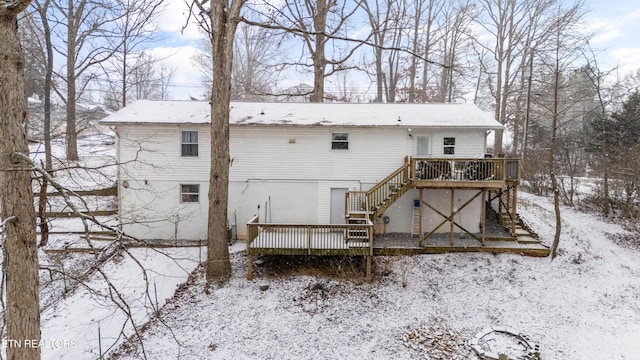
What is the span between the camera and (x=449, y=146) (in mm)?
13398

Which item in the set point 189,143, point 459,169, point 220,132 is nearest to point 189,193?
point 189,143

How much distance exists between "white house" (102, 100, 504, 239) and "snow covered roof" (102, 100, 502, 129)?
8 cm

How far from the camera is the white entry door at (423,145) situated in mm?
13477

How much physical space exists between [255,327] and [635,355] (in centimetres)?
900

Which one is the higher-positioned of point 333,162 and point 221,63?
point 221,63

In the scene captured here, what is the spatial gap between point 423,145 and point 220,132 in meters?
8.12

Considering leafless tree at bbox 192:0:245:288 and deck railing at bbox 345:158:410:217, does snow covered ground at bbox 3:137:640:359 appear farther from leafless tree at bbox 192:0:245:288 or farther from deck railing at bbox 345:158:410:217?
deck railing at bbox 345:158:410:217

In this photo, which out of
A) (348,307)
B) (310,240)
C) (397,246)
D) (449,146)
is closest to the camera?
(348,307)

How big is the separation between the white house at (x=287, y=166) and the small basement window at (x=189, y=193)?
0.04 metres

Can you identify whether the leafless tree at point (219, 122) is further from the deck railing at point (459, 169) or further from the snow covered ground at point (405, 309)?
the deck railing at point (459, 169)

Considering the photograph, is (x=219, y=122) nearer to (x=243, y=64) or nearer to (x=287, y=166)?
(x=287, y=166)

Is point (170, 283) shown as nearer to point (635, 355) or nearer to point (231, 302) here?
point (231, 302)

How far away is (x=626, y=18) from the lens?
49.7 ft

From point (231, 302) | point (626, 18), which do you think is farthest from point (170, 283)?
point (626, 18)
